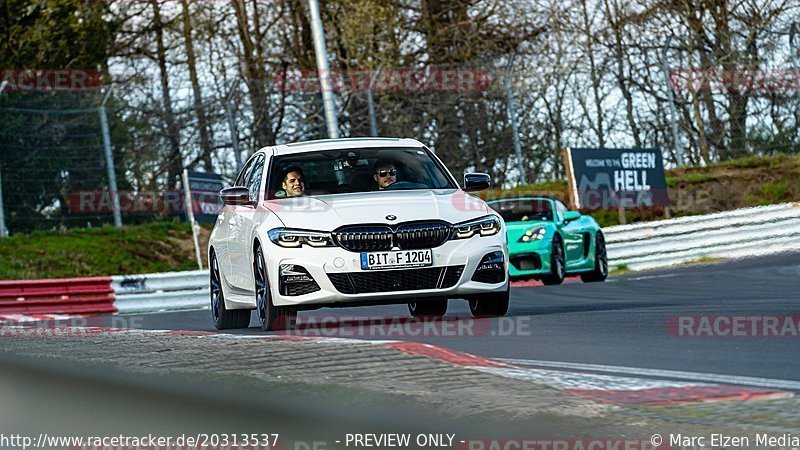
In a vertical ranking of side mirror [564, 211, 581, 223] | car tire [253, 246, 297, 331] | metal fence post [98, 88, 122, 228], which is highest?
metal fence post [98, 88, 122, 228]

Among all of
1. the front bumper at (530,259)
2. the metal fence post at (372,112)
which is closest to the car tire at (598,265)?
→ the front bumper at (530,259)

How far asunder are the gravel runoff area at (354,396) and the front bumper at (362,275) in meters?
1.01

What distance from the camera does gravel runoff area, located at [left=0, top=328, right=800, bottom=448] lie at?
5.04m

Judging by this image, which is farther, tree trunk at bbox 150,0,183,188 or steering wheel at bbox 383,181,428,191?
tree trunk at bbox 150,0,183,188

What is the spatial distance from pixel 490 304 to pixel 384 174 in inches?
51.4

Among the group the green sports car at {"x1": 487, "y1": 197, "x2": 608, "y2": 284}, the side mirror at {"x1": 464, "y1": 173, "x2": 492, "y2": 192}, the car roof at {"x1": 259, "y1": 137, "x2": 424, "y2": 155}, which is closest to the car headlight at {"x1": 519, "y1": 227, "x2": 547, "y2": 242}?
the green sports car at {"x1": 487, "y1": 197, "x2": 608, "y2": 284}

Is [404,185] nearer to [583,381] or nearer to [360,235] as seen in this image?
[360,235]

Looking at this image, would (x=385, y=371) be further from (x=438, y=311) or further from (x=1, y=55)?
(x=1, y=55)

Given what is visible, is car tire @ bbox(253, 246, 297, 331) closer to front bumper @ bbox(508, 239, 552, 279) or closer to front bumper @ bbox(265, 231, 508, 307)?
front bumper @ bbox(265, 231, 508, 307)

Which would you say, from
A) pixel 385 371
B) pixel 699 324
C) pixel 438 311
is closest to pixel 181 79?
pixel 438 311

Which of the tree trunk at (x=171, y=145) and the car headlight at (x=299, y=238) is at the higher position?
the tree trunk at (x=171, y=145)

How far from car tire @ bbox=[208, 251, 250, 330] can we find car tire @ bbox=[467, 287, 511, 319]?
7.18 ft

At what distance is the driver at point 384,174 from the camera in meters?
11.4

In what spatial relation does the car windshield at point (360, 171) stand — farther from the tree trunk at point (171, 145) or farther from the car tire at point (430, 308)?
the tree trunk at point (171, 145)
